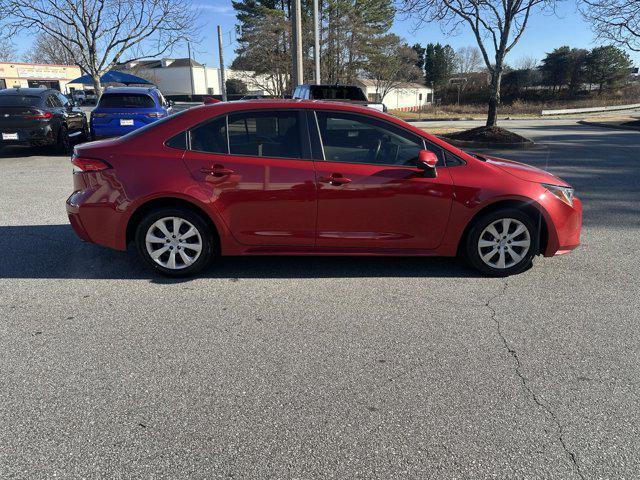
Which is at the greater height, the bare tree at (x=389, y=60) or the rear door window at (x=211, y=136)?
the bare tree at (x=389, y=60)

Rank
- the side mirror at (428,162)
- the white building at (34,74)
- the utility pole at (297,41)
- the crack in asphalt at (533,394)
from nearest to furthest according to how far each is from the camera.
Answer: the crack in asphalt at (533,394), the side mirror at (428,162), the utility pole at (297,41), the white building at (34,74)

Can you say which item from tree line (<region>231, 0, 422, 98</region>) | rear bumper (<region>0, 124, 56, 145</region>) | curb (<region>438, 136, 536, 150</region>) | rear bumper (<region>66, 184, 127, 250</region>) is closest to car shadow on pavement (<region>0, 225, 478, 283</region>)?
rear bumper (<region>66, 184, 127, 250</region>)

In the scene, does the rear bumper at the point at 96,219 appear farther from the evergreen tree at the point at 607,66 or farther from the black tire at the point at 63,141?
the evergreen tree at the point at 607,66

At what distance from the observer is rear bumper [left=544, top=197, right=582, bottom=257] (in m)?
4.53

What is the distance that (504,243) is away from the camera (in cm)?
459

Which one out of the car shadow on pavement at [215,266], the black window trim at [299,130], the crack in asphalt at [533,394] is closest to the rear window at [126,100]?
the car shadow on pavement at [215,266]

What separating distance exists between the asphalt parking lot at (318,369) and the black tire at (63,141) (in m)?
9.07

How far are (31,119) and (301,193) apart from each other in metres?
10.8

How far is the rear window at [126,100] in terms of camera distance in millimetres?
13383

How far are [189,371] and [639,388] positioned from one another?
2778 millimetres

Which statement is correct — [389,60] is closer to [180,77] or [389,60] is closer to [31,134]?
[31,134]

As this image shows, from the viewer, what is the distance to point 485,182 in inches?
175

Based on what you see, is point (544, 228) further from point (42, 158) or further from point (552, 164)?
point (42, 158)

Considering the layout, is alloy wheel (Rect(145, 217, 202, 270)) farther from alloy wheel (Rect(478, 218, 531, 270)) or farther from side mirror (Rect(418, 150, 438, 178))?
alloy wheel (Rect(478, 218, 531, 270))
